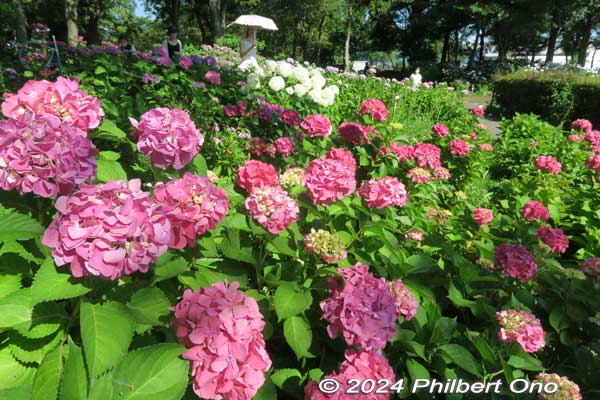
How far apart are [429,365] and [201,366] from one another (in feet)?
3.25

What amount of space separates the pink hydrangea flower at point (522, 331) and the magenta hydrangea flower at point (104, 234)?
1.27m

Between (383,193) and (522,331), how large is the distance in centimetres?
80

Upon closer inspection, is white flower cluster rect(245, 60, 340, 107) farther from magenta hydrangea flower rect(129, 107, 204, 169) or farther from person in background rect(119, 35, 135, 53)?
magenta hydrangea flower rect(129, 107, 204, 169)

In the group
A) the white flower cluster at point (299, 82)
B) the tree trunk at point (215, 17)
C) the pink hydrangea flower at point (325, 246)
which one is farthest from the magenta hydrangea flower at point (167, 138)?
the tree trunk at point (215, 17)

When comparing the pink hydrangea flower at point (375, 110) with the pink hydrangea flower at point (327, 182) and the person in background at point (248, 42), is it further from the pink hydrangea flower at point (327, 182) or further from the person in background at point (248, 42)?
the person in background at point (248, 42)

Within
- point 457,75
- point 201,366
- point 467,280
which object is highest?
point 457,75

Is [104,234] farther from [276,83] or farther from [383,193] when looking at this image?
[276,83]

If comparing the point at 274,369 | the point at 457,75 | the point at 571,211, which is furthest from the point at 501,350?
the point at 457,75

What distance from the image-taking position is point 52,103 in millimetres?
1252

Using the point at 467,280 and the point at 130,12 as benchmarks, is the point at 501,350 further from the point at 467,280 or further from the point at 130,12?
the point at 130,12

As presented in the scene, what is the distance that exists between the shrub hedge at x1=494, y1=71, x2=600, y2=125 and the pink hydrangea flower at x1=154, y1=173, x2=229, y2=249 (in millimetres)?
11022

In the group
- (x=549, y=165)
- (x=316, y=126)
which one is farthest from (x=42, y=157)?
(x=549, y=165)

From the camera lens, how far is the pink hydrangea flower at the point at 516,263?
1763 millimetres

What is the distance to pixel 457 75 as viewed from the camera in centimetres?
2397
